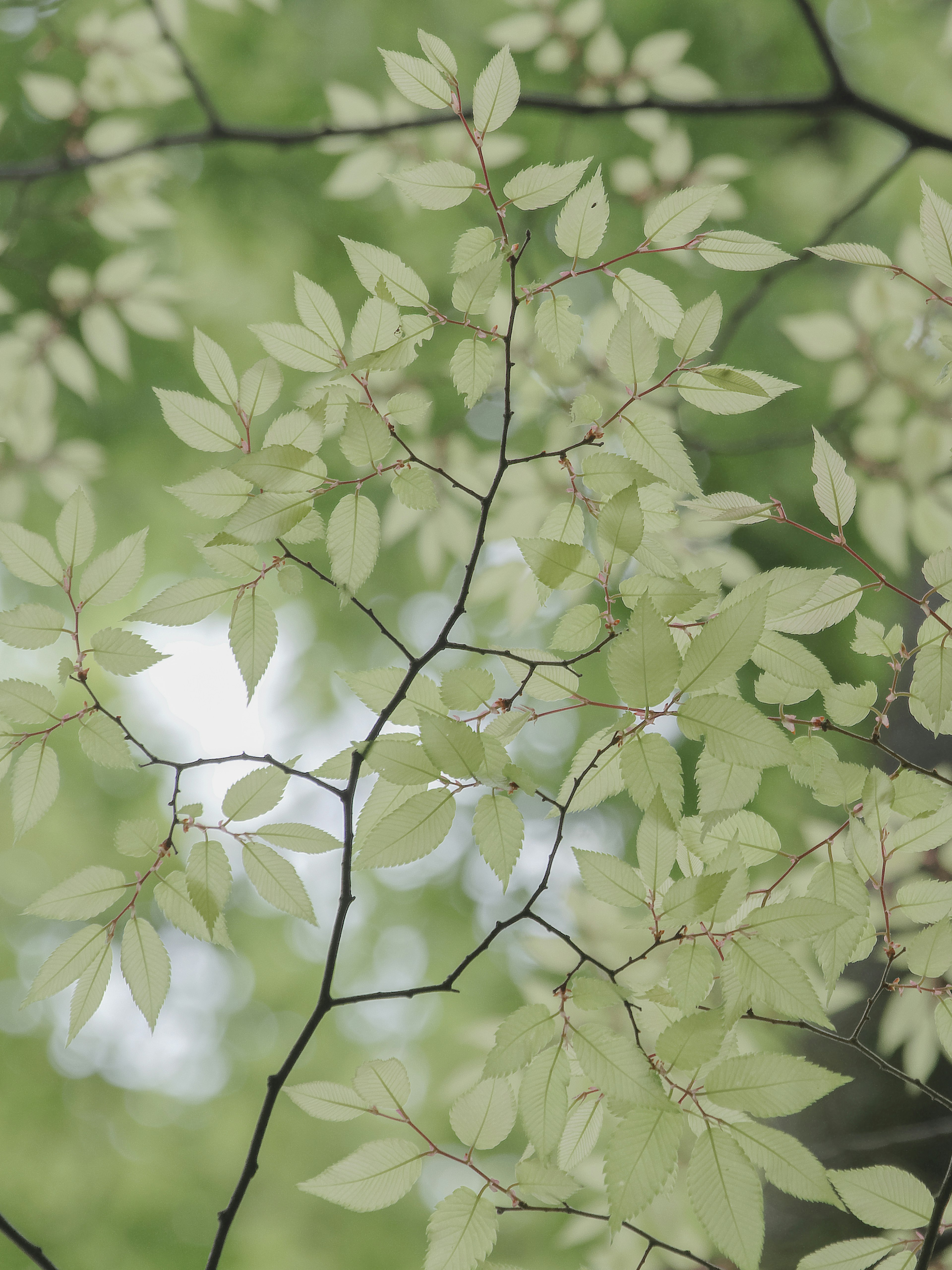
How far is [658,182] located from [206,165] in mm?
1652

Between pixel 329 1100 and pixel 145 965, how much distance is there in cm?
18

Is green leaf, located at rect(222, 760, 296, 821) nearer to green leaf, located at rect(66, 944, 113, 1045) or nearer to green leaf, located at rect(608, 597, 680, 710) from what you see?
green leaf, located at rect(66, 944, 113, 1045)

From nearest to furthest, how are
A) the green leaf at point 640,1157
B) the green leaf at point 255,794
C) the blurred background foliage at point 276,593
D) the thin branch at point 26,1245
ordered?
the green leaf at point 640,1157
the thin branch at point 26,1245
the green leaf at point 255,794
the blurred background foliage at point 276,593

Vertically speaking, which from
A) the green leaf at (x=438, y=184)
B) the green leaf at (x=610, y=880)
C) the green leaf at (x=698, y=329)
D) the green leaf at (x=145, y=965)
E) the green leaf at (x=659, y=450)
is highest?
the green leaf at (x=438, y=184)

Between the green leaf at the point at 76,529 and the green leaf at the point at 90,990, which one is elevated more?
the green leaf at the point at 76,529

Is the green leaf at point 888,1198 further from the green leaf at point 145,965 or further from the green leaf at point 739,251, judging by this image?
the green leaf at point 739,251

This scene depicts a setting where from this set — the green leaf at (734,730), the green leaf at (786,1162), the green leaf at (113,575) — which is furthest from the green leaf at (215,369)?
the green leaf at (786,1162)

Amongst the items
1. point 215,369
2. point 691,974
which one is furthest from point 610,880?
point 215,369

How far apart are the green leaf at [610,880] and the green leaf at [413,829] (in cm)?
12

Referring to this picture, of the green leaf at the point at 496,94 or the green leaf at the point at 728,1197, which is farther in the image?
the green leaf at the point at 496,94

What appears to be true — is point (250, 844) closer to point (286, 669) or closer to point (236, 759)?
point (236, 759)

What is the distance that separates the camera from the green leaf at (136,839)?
694 mm

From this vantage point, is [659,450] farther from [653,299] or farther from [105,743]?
[105,743]

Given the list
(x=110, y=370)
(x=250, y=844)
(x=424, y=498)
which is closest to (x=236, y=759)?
(x=250, y=844)
